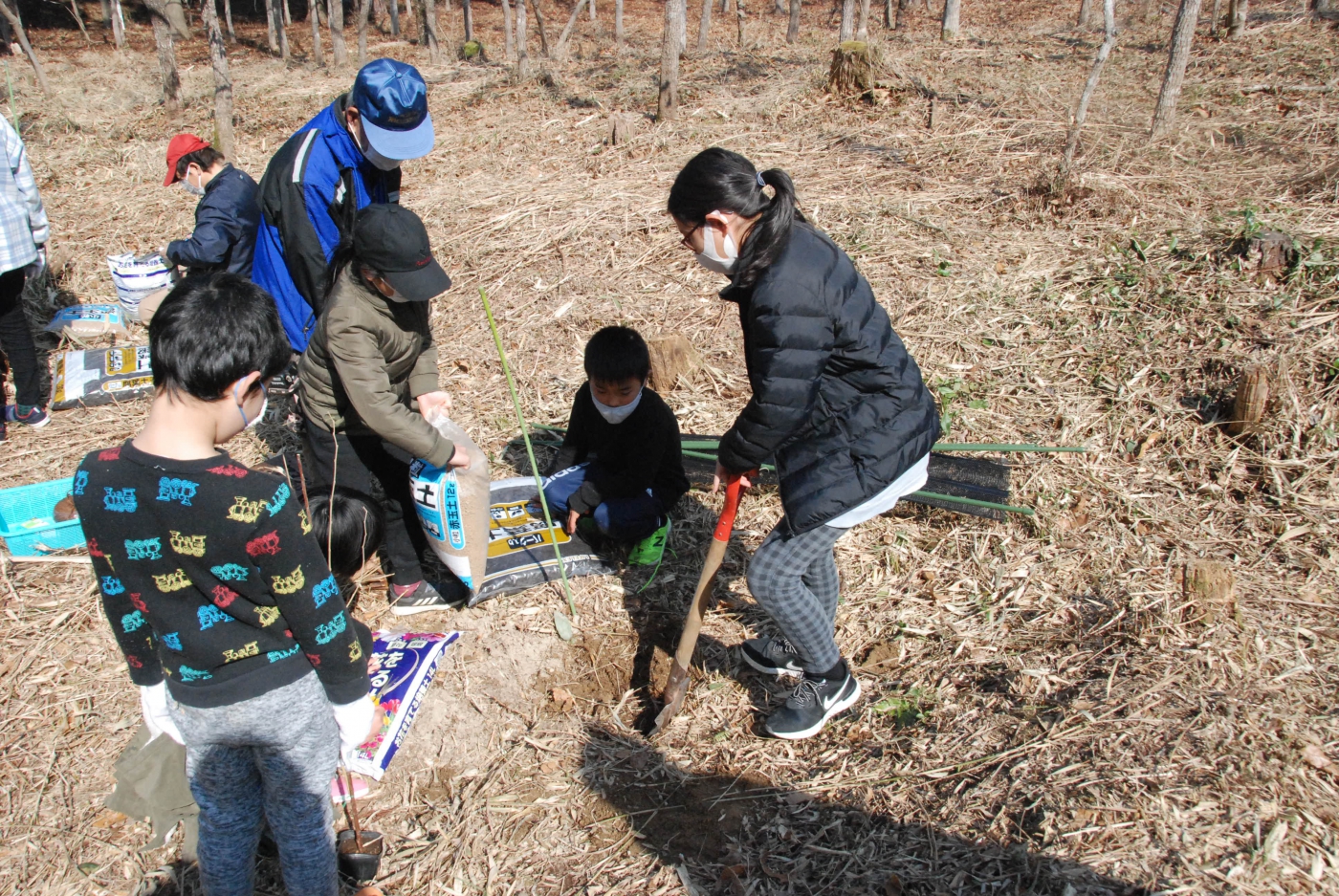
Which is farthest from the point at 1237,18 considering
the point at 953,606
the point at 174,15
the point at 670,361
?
the point at 174,15

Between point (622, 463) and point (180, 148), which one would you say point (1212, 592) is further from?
point (180, 148)

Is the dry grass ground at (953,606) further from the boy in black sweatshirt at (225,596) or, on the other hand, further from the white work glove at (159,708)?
the white work glove at (159,708)

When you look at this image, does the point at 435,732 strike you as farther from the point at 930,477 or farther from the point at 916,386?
the point at 930,477

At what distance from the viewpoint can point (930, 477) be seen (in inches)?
157

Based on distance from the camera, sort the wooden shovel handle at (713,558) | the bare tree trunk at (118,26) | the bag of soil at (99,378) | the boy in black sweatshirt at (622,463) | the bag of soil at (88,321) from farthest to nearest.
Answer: the bare tree trunk at (118,26) → the bag of soil at (88,321) → the bag of soil at (99,378) → the boy in black sweatshirt at (622,463) → the wooden shovel handle at (713,558)

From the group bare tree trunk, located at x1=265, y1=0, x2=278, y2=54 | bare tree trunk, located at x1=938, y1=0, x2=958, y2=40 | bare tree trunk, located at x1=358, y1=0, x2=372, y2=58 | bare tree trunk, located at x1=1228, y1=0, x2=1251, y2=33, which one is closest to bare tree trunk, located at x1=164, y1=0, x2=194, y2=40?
bare tree trunk, located at x1=358, y1=0, x2=372, y2=58

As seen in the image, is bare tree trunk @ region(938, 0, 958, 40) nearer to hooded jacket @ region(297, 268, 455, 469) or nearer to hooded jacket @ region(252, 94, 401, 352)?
hooded jacket @ region(252, 94, 401, 352)

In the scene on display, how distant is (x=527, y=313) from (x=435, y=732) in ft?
11.0

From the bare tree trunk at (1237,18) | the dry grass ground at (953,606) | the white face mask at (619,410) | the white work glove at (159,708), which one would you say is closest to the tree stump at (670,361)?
the dry grass ground at (953,606)

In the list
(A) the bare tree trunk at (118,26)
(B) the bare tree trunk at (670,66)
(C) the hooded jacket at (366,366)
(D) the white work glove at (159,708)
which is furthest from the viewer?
(A) the bare tree trunk at (118,26)

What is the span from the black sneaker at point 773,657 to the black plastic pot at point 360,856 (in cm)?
144

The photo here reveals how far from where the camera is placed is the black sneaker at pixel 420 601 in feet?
11.7

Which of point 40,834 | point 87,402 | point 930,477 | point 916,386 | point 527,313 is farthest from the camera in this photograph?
point 527,313

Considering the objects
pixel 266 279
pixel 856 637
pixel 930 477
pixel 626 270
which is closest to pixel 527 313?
pixel 626 270
